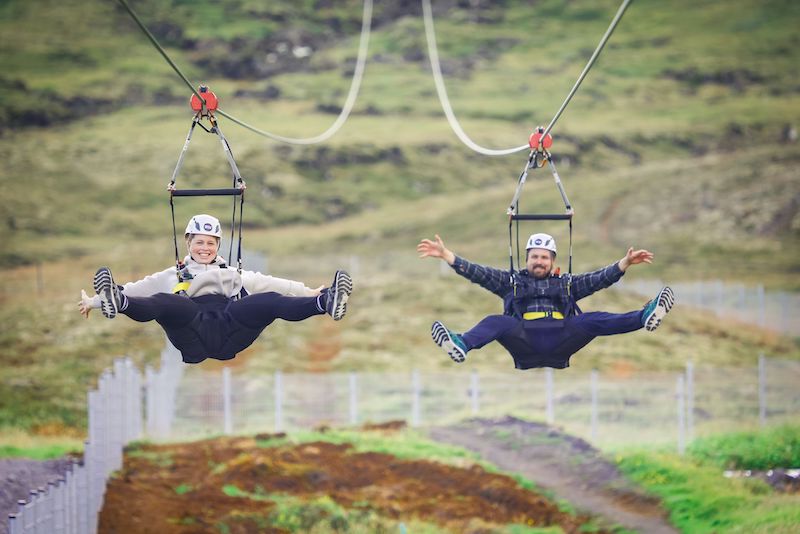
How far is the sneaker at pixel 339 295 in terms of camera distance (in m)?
15.3

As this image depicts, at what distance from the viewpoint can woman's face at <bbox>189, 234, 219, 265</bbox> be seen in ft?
55.0

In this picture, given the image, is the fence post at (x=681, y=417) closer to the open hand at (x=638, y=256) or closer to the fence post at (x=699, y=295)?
the open hand at (x=638, y=256)

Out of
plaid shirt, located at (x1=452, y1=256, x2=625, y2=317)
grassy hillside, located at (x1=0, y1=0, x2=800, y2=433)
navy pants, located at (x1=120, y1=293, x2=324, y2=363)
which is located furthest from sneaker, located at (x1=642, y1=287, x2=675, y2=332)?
grassy hillside, located at (x1=0, y1=0, x2=800, y2=433)

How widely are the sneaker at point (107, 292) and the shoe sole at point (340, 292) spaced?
2535 mm

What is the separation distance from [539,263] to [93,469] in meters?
12.2

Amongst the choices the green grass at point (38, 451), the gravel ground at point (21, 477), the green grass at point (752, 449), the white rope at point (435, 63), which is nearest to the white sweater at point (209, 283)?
the gravel ground at point (21, 477)

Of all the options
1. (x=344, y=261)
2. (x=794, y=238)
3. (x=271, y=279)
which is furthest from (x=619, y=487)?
(x=794, y=238)

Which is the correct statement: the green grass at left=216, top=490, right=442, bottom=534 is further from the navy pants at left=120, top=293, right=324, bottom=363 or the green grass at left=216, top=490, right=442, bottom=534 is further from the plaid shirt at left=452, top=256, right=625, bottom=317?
the navy pants at left=120, top=293, right=324, bottom=363

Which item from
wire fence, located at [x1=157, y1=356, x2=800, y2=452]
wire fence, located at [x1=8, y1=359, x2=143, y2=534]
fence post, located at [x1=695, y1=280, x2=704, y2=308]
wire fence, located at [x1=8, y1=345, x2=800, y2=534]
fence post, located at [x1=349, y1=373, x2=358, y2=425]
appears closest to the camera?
wire fence, located at [x1=8, y1=359, x2=143, y2=534]

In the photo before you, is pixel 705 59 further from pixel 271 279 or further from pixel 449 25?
pixel 271 279

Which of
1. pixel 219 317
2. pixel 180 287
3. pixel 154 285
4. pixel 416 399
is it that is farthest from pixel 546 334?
pixel 416 399

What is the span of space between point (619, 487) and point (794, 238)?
181ft

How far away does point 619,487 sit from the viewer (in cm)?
3238

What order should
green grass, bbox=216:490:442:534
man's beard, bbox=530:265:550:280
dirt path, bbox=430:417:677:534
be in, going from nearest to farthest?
man's beard, bbox=530:265:550:280 → green grass, bbox=216:490:442:534 → dirt path, bbox=430:417:677:534
